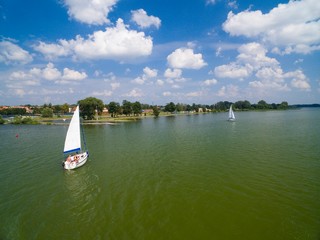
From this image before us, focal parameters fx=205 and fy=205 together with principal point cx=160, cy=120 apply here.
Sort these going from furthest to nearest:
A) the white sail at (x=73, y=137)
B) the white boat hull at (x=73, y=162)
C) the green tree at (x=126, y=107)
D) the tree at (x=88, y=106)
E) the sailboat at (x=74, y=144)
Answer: the green tree at (x=126, y=107) < the tree at (x=88, y=106) < the white sail at (x=73, y=137) < the sailboat at (x=74, y=144) < the white boat hull at (x=73, y=162)

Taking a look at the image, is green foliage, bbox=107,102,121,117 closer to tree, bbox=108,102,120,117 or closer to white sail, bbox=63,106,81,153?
tree, bbox=108,102,120,117

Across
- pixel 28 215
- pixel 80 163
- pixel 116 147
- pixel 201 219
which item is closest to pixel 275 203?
pixel 201 219

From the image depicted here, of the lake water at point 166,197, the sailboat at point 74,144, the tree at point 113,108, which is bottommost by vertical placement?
the lake water at point 166,197

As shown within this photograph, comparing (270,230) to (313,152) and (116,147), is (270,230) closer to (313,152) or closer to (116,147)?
(313,152)

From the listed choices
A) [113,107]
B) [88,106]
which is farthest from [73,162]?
[113,107]

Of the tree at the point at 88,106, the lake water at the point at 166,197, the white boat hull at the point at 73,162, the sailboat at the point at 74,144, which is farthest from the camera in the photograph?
the tree at the point at 88,106

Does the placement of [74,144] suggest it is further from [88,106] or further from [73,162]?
[88,106]

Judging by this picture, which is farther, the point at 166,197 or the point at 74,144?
the point at 74,144

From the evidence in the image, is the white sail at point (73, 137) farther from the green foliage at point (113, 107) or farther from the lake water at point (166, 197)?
the green foliage at point (113, 107)

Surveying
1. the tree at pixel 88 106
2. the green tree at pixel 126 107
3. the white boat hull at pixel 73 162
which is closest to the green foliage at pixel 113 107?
the green tree at pixel 126 107

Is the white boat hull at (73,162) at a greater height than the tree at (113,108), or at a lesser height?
lesser

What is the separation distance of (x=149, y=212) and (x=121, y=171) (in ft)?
42.3

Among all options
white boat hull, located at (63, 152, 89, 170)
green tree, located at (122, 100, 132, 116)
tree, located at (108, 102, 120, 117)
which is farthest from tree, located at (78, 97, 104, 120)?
white boat hull, located at (63, 152, 89, 170)

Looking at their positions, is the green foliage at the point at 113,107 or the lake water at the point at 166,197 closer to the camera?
the lake water at the point at 166,197
